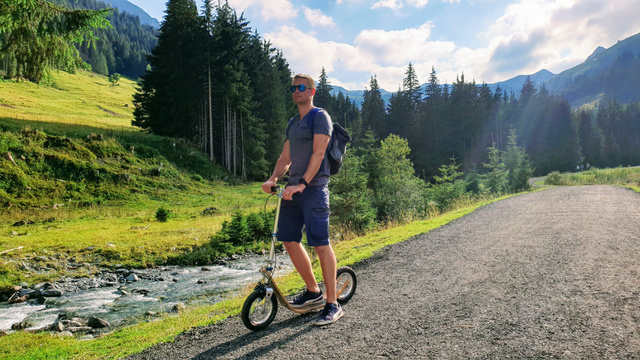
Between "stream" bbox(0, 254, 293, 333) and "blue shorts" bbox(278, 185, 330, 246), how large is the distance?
5.65m

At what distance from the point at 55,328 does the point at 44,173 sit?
20.2 m

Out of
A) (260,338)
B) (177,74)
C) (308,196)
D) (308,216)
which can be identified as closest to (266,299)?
(260,338)

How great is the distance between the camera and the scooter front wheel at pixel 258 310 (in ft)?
13.2

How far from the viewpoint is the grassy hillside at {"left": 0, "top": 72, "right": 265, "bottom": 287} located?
13.7 meters

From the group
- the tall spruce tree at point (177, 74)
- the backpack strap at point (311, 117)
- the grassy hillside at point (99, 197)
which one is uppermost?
the tall spruce tree at point (177, 74)

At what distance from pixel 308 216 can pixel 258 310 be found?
134 centimetres

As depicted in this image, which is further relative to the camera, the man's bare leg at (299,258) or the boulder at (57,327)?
the boulder at (57,327)

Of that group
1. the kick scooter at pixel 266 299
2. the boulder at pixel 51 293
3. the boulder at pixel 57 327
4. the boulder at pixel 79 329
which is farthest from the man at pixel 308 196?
the boulder at pixel 51 293

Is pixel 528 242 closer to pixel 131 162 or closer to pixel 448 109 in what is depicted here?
pixel 131 162

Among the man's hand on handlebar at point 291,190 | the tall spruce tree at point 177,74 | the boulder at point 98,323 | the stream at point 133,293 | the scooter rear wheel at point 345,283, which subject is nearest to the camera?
the man's hand on handlebar at point 291,190

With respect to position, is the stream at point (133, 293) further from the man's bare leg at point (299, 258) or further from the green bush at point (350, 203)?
the man's bare leg at point (299, 258)

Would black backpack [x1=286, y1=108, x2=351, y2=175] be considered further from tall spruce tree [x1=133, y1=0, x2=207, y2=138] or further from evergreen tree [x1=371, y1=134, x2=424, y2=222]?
tall spruce tree [x1=133, y1=0, x2=207, y2=138]

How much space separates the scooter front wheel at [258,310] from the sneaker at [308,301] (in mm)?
264

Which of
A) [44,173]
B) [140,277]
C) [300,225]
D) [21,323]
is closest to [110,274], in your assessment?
[140,277]
